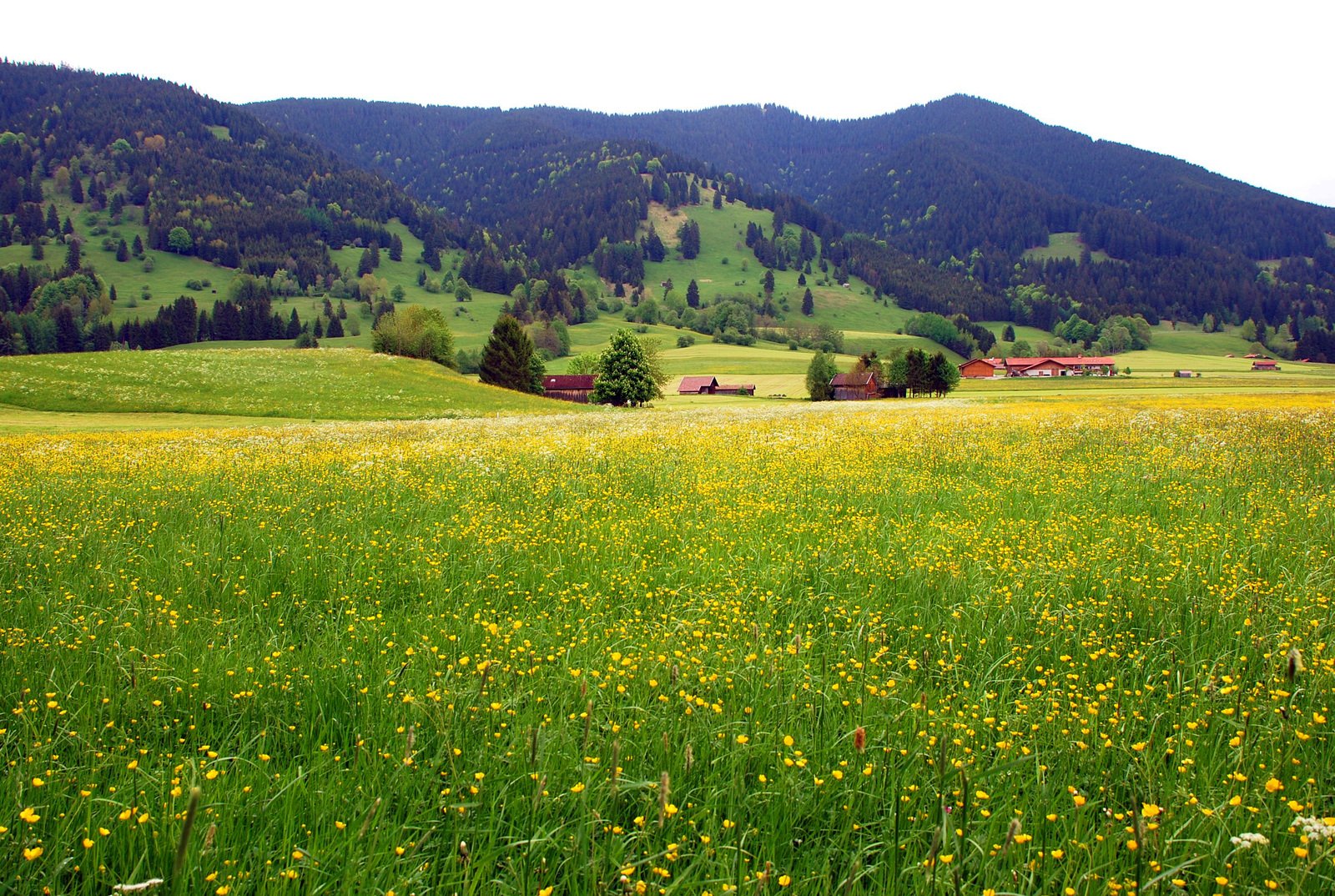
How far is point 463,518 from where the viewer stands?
9.07 m

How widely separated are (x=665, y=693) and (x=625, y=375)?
2910 inches

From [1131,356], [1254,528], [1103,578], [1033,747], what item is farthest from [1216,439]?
[1131,356]

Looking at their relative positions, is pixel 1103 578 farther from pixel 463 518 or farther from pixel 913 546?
pixel 463 518

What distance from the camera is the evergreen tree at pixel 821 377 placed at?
108562mm

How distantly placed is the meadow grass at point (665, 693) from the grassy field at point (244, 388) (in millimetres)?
38492

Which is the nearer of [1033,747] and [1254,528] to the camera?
[1033,747]

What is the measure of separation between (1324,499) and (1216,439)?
688 centimetres

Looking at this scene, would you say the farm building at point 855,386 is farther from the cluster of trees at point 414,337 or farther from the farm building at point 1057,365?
the farm building at point 1057,365

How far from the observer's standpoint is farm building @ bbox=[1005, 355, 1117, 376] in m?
168

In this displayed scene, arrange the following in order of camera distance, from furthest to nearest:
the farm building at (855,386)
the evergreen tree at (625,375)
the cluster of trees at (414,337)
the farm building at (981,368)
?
the farm building at (981,368), the farm building at (855,386), the cluster of trees at (414,337), the evergreen tree at (625,375)

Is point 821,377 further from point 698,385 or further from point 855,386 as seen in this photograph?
point 698,385

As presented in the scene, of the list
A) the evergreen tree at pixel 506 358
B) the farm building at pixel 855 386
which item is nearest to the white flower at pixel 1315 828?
the evergreen tree at pixel 506 358

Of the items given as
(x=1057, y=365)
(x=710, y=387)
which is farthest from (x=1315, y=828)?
(x=1057, y=365)

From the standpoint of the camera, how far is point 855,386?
114625 mm
